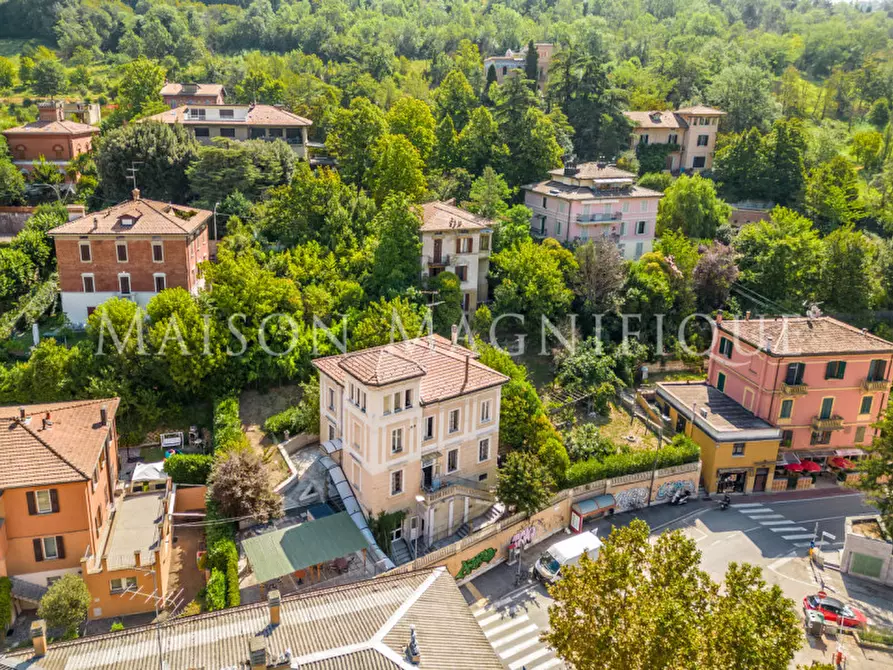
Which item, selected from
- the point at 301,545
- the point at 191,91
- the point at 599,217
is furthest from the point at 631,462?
the point at 191,91

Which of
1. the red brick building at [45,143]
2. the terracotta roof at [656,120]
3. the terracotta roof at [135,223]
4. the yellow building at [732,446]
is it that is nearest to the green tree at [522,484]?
the yellow building at [732,446]

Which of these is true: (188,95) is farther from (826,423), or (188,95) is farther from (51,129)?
(826,423)

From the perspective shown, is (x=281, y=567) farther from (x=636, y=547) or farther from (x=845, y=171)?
(x=845, y=171)

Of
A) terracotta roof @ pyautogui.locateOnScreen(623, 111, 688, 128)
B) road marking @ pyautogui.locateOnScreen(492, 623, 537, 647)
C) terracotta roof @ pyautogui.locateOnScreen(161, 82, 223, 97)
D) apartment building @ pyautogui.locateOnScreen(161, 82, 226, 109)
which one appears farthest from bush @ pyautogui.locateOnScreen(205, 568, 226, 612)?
terracotta roof @ pyautogui.locateOnScreen(623, 111, 688, 128)

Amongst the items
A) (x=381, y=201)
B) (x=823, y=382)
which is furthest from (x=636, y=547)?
(x=381, y=201)

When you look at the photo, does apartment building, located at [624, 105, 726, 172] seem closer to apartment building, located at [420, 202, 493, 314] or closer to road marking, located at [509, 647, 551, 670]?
apartment building, located at [420, 202, 493, 314]

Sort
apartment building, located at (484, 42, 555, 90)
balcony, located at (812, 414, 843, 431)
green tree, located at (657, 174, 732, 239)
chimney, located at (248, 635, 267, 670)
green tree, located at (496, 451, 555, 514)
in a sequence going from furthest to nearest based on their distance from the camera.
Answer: apartment building, located at (484, 42, 555, 90) → green tree, located at (657, 174, 732, 239) → balcony, located at (812, 414, 843, 431) → green tree, located at (496, 451, 555, 514) → chimney, located at (248, 635, 267, 670)

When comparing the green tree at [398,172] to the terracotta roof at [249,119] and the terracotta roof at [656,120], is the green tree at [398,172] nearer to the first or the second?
the terracotta roof at [249,119]

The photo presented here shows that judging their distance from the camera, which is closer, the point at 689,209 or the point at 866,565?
the point at 866,565
